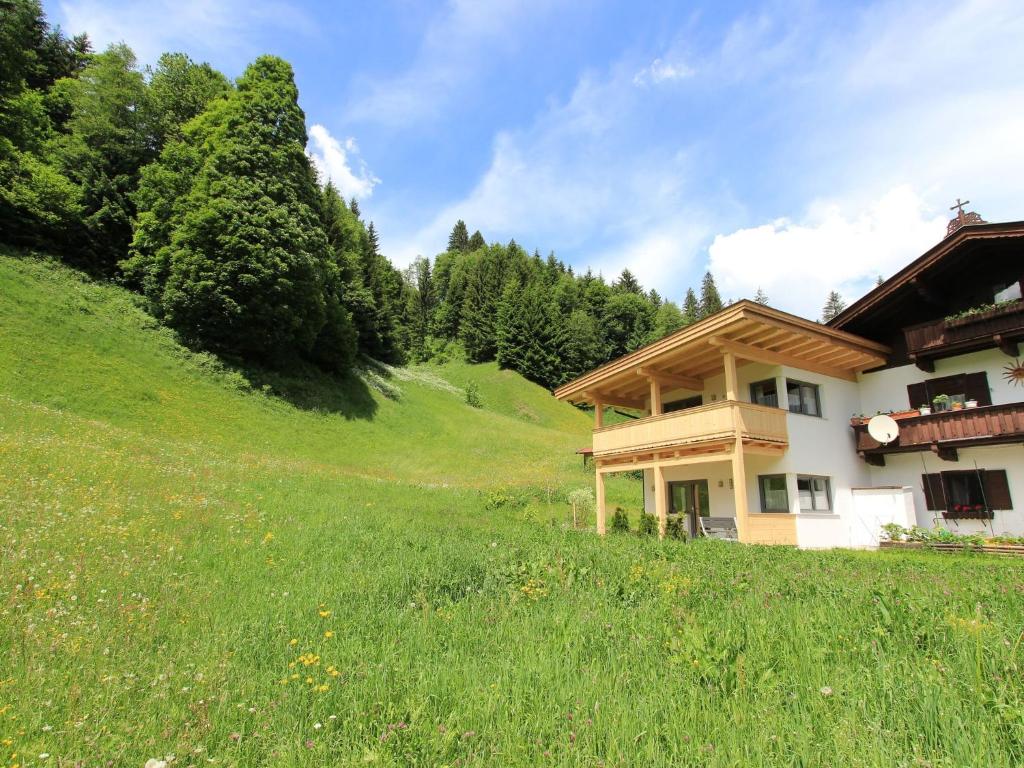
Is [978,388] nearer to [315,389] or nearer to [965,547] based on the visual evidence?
[965,547]

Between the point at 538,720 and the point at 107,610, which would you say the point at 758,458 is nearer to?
the point at 538,720

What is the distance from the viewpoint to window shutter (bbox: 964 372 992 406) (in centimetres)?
1608

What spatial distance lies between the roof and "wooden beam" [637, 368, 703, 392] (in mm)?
5502

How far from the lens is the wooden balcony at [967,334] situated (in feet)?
48.4

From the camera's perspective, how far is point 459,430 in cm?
3912

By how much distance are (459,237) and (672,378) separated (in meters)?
104

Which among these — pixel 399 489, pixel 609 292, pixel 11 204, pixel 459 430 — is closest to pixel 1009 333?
pixel 399 489

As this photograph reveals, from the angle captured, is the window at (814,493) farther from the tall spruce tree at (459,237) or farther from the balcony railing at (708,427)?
the tall spruce tree at (459,237)

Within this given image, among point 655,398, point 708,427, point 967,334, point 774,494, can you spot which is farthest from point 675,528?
point 967,334

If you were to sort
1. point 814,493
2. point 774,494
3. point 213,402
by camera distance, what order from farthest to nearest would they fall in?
point 213,402, point 814,493, point 774,494

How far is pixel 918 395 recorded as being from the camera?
57.8 ft

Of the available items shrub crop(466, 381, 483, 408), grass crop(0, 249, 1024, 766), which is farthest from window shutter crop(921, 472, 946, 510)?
shrub crop(466, 381, 483, 408)

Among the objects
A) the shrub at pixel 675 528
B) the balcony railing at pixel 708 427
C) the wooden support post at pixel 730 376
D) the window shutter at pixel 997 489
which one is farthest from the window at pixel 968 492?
the shrub at pixel 675 528

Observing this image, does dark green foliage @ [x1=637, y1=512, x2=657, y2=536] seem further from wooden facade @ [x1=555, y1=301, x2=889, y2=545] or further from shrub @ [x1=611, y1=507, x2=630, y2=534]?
shrub @ [x1=611, y1=507, x2=630, y2=534]
